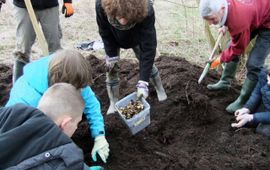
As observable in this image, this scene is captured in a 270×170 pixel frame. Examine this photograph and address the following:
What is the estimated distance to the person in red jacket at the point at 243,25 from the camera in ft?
10.0

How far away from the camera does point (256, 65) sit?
11.0 feet

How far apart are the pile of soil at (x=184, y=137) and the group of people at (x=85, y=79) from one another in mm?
130

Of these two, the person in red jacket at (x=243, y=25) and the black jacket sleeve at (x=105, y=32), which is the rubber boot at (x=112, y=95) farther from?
the person in red jacket at (x=243, y=25)

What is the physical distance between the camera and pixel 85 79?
2.32 meters

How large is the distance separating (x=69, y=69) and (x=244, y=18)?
1.56 metres

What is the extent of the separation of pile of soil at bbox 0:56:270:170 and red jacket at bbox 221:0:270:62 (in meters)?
0.62

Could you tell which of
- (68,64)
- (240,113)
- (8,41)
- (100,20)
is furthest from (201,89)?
(8,41)

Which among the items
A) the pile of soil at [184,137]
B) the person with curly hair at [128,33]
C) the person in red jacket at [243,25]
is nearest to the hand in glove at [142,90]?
the person with curly hair at [128,33]

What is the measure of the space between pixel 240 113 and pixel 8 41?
343cm

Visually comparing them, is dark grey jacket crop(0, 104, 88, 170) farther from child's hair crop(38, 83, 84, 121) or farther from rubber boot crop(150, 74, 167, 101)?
rubber boot crop(150, 74, 167, 101)

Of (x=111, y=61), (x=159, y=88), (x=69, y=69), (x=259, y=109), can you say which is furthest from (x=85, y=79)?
(x=259, y=109)

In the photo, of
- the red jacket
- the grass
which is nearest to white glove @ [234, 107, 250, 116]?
the red jacket

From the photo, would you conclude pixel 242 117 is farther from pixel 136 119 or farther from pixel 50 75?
pixel 50 75

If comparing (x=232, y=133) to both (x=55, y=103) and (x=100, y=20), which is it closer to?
(x=100, y=20)
